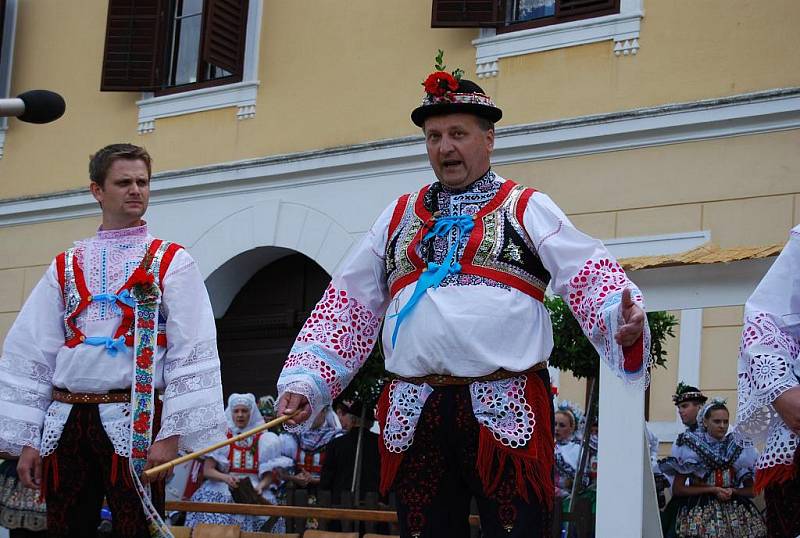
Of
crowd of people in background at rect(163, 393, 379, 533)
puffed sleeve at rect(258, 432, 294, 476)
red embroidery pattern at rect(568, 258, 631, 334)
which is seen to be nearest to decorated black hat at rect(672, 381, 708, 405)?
crowd of people in background at rect(163, 393, 379, 533)

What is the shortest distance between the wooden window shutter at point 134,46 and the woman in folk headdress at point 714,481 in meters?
6.85

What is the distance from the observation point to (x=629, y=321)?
12.9 feet

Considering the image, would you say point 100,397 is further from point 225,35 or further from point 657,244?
point 225,35

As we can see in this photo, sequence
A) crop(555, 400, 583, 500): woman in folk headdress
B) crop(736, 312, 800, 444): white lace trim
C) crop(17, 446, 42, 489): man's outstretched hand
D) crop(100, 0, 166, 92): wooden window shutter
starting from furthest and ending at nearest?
crop(100, 0, 166, 92): wooden window shutter, crop(555, 400, 583, 500): woman in folk headdress, crop(17, 446, 42, 489): man's outstretched hand, crop(736, 312, 800, 444): white lace trim

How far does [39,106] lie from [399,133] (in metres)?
7.24

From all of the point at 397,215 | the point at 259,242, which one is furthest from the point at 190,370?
the point at 259,242

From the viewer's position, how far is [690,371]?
10078mm

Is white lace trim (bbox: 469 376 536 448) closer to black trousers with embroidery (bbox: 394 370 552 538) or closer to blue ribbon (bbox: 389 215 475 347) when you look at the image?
black trousers with embroidery (bbox: 394 370 552 538)

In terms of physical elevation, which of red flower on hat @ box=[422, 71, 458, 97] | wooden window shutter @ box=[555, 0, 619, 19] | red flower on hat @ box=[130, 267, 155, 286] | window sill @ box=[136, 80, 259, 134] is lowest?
red flower on hat @ box=[130, 267, 155, 286]

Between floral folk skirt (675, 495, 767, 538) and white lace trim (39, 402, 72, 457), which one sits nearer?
white lace trim (39, 402, 72, 457)

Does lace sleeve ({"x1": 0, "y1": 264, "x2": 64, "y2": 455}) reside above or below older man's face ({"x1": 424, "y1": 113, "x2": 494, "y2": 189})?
below

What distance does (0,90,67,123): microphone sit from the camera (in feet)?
14.8

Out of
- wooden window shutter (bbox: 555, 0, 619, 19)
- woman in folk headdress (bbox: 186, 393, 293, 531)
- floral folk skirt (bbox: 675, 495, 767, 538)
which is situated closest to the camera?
floral folk skirt (bbox: 675, 495, 767, 538)

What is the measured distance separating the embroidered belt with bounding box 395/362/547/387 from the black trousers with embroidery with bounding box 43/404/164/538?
1202 mm
